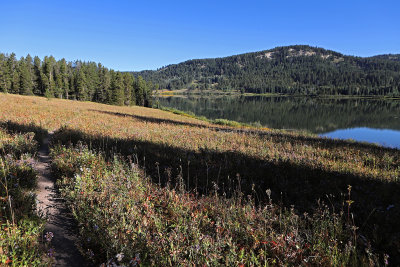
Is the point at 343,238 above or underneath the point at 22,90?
underneath

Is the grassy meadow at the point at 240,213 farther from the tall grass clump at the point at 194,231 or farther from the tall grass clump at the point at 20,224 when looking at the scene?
the tall grass clump at the point at 20,224

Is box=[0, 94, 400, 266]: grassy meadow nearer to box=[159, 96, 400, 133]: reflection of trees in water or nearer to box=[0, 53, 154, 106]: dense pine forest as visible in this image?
box=[159, 96, 400, 133]: reflection of trees in water

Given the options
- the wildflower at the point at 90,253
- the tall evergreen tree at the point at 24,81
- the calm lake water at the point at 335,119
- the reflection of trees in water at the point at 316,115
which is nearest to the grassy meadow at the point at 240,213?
the wildflower at the point at 90,253

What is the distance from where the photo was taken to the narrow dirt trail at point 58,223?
3.13 metres

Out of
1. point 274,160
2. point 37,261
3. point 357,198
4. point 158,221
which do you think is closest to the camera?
point 37,261

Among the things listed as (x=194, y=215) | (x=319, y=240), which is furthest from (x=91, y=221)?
(x=319, y=240)

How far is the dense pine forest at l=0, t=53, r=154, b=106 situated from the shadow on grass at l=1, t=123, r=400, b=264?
2912 inches

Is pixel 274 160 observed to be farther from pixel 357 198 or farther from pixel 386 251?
pixel 386 251

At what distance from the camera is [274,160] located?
7.32 meters

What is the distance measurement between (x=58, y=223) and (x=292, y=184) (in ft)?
17.3

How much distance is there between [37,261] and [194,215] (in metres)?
2.29

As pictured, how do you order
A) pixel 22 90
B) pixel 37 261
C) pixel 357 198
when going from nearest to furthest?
pixel 37 261, pixel 357 198, pixel 22 90

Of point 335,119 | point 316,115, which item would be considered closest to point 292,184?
point 335,119

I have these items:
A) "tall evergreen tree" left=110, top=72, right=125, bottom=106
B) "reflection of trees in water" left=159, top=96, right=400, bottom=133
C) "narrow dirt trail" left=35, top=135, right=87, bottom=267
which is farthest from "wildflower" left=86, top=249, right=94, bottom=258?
"tall evergreen tree" left=110, top=72, right=125, bottom=106
